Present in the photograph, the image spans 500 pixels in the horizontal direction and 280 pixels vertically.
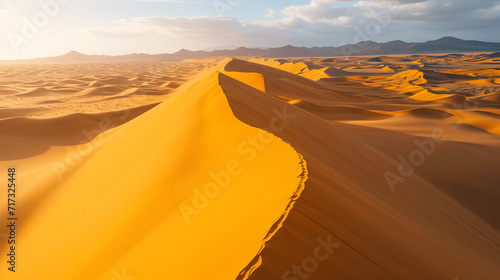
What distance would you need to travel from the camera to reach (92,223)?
4156 millimetres

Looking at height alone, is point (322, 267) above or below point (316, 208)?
below

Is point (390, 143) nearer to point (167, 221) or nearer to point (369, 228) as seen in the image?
point (369, 228)

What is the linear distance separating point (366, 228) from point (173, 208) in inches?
88.9

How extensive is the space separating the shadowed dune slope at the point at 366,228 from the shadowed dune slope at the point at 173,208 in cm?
20

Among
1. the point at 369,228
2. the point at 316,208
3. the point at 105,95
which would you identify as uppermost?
the point at 316,208

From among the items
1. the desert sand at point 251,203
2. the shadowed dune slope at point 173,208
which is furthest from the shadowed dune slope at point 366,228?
the shadowed dune slope at point 173,208

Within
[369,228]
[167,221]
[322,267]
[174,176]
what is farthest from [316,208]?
[174,176]

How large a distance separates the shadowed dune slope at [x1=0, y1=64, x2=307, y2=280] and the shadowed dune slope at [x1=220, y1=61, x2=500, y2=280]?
20cm

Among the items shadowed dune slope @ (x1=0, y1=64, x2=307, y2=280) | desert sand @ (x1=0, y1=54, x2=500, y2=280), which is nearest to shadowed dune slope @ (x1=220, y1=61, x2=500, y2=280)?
desert sand @ (x1=0, y1=54, x2=500, y2=280)

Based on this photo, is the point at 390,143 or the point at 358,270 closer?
the point at 358,270

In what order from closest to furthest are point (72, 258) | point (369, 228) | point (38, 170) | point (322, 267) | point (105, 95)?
1. point (322, 267)
2. point (369, 228)
3. point (72, 258)
4. point (38, 170)
5. point (105, 95)

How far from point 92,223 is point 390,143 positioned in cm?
855

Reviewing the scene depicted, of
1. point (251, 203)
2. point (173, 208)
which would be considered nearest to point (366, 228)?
point (251, 203)

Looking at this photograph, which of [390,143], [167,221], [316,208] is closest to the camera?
[316,208]
